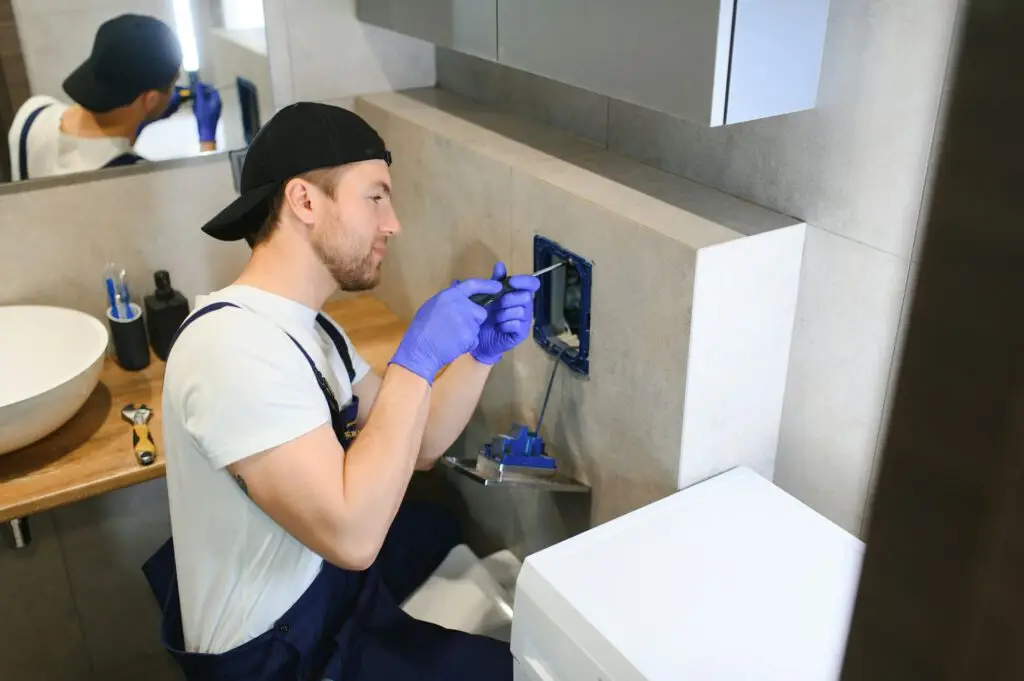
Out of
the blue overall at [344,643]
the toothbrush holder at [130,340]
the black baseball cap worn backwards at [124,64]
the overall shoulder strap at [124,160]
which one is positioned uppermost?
the black baseball cap worn backwards at [124,64]

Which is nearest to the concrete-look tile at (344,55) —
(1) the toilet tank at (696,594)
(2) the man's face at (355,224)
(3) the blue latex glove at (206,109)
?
(3) the blue latex glove at (206,109)

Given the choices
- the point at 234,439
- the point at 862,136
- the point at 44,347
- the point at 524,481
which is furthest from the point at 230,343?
the point at 862,136

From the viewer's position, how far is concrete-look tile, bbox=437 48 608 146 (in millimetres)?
1560

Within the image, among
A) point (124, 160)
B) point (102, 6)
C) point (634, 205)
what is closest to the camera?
point (634, 205)

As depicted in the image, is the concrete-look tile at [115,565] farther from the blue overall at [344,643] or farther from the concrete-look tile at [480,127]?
the concrete-look tile at [480,127]

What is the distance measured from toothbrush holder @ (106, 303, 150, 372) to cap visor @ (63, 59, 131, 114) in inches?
15.7

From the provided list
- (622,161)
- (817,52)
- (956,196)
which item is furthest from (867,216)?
(956,196)

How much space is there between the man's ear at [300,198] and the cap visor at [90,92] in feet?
2.14

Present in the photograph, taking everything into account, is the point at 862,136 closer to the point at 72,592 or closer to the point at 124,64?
the point at 124,64

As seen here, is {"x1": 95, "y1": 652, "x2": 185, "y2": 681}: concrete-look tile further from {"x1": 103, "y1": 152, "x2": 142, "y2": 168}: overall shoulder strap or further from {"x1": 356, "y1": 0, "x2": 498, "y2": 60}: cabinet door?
{"x1": 356, "y1": 0, "x2": 498, "y2": 60}: cabinet door

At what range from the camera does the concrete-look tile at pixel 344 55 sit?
6.13 ft

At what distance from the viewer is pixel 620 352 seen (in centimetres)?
134

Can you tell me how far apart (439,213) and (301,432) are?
0.68 metres

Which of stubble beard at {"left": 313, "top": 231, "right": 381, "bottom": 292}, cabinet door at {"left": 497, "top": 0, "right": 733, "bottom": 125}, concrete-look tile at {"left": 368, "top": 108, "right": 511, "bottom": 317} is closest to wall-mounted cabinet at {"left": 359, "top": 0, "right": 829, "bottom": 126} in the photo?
cabinet door at {"left": 497, "top": 0, "right": 733, "bottom": 125}
